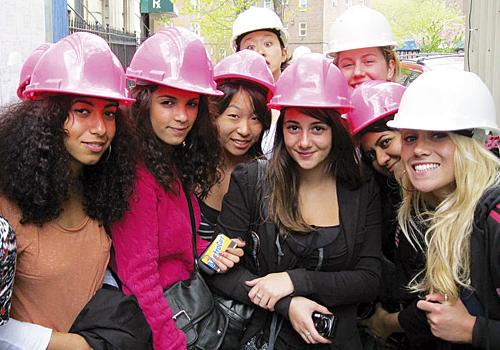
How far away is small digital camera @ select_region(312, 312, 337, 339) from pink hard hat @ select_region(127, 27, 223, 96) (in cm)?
129

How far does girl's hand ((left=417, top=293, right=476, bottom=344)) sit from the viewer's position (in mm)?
2391

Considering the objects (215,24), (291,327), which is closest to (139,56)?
(291,327)

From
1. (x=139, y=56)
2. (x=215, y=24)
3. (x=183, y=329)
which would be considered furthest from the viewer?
(x=215, y=24)

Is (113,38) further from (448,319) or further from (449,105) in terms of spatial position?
(448,319)

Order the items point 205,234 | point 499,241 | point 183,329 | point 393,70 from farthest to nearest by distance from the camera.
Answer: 1. point 393,70
2. point 205,234
3. point 183,329
4. point 499,241

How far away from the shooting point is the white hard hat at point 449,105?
246 cm

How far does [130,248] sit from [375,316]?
5.13 ft

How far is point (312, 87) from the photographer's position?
112 inches

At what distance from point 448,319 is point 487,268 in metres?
0.34

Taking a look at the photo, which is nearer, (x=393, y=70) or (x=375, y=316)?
(x=375, y=316)

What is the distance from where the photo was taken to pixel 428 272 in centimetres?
256

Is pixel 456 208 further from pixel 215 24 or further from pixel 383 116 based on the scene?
pixel 215 24

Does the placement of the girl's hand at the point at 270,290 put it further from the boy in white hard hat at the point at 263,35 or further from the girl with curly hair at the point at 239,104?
the boy in white hard hat at the point at 263,35

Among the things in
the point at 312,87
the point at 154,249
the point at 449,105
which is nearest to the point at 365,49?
the point at 312,87
